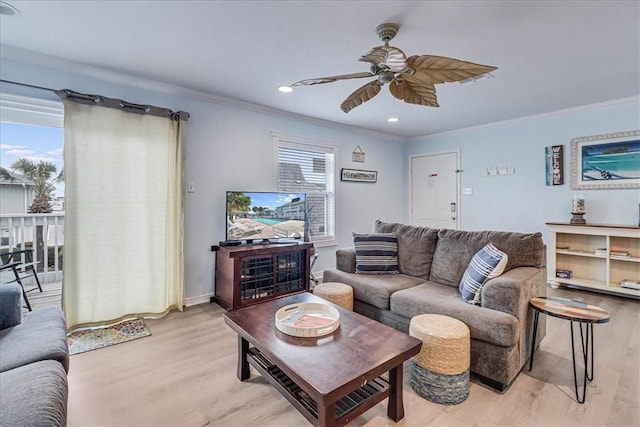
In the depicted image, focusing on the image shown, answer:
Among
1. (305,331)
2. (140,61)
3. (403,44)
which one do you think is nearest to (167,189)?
(140,61)

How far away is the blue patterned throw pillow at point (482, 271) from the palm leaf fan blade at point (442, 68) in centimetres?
122

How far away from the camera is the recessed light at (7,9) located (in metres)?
1.79

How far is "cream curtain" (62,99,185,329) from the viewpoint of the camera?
2566mm

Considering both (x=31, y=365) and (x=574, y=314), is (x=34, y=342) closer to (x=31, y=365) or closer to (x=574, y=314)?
(x=31, y=365)

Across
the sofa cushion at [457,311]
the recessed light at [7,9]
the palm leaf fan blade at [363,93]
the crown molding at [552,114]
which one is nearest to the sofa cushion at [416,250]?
the sofa cushion at [457,311]

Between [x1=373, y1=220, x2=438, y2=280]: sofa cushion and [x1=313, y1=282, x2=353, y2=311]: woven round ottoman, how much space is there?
69 centimetres

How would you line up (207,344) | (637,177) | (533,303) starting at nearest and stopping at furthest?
(533,303) < (207,344) < (637,177)

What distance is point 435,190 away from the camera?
529 centimetres

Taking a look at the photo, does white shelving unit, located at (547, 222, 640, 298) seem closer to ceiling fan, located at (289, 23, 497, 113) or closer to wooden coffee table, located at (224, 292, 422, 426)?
ceiling fan, located at (289, 23, 497, 113)

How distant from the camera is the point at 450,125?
4.67 meters

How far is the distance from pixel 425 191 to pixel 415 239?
2.74 metres

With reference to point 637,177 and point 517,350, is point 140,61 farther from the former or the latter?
point 637,177

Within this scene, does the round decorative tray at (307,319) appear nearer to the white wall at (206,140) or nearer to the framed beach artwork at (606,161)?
the white wall at (206,140)

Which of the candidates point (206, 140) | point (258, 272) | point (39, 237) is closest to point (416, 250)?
point (258, 272)
